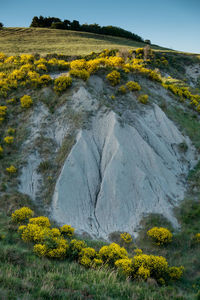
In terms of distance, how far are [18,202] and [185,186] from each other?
13.4 m

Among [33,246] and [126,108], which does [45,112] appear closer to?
[126,108]

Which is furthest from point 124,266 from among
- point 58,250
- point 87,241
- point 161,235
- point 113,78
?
point 113,78

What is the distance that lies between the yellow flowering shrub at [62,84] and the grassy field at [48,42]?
22784 millimetres

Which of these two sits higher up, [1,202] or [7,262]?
[7,262]

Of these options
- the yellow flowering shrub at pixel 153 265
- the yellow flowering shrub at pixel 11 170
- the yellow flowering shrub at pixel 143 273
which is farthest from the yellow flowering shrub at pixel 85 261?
the yellow flowering shrub at pixel 11 170

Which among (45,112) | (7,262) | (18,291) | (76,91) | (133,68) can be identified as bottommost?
(7,262)

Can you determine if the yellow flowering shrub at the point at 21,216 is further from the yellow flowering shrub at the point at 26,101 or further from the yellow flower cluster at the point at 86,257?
the yellow flowering shrub at the point at 26,101

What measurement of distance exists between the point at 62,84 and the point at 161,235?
17.3 metres

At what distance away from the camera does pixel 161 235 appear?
1348 cm

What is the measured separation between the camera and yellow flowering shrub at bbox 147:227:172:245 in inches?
526

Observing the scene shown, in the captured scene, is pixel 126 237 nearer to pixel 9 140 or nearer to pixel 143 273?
pixel 143 273

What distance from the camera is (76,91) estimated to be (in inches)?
893

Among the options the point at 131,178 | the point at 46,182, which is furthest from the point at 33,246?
the point at 131,178

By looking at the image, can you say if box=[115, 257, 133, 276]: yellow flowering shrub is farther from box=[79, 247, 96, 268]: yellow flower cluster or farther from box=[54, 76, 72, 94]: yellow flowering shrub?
box=[54, 76, 72, 94]: yellow flowering shrub
